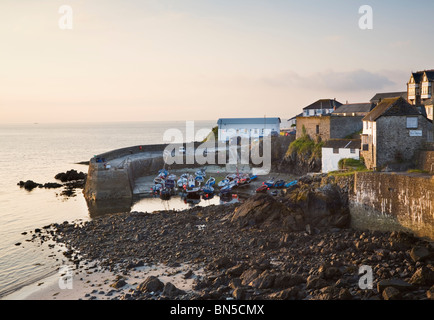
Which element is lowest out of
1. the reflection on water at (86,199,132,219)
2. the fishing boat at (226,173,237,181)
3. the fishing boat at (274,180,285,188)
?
the reflection on water at (86,199,132,219)

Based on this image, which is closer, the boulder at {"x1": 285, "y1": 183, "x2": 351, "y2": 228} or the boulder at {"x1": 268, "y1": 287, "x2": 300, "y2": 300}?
the boulder at {"x1": 268, "y1": 287, "x2": 300, "y2": 300}

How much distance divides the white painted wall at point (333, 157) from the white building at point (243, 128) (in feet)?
112

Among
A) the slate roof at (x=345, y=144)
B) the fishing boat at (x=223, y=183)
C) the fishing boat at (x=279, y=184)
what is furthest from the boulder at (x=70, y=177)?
the slate roof at (x=345, y=144)

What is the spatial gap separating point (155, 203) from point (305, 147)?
19.6 m

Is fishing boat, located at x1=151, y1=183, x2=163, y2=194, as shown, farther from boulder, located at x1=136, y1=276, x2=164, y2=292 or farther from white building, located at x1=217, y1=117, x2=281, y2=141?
white building, located at x1=217, y1=117, x2=281, y2=141

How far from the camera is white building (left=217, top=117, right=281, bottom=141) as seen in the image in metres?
74.1

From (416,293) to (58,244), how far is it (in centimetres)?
2124

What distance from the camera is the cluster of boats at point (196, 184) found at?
41781mm

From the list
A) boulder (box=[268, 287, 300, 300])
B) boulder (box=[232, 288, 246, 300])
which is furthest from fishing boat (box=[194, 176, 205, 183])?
boulder (box=[268, 287, 300, 300])

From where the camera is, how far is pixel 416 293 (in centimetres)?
1540

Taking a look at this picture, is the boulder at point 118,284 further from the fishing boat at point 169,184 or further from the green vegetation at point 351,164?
the fishing boat at point 169,184

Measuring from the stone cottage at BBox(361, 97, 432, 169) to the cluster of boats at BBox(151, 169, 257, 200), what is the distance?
650 inches

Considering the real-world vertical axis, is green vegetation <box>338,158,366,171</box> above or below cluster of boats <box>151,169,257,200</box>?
above
